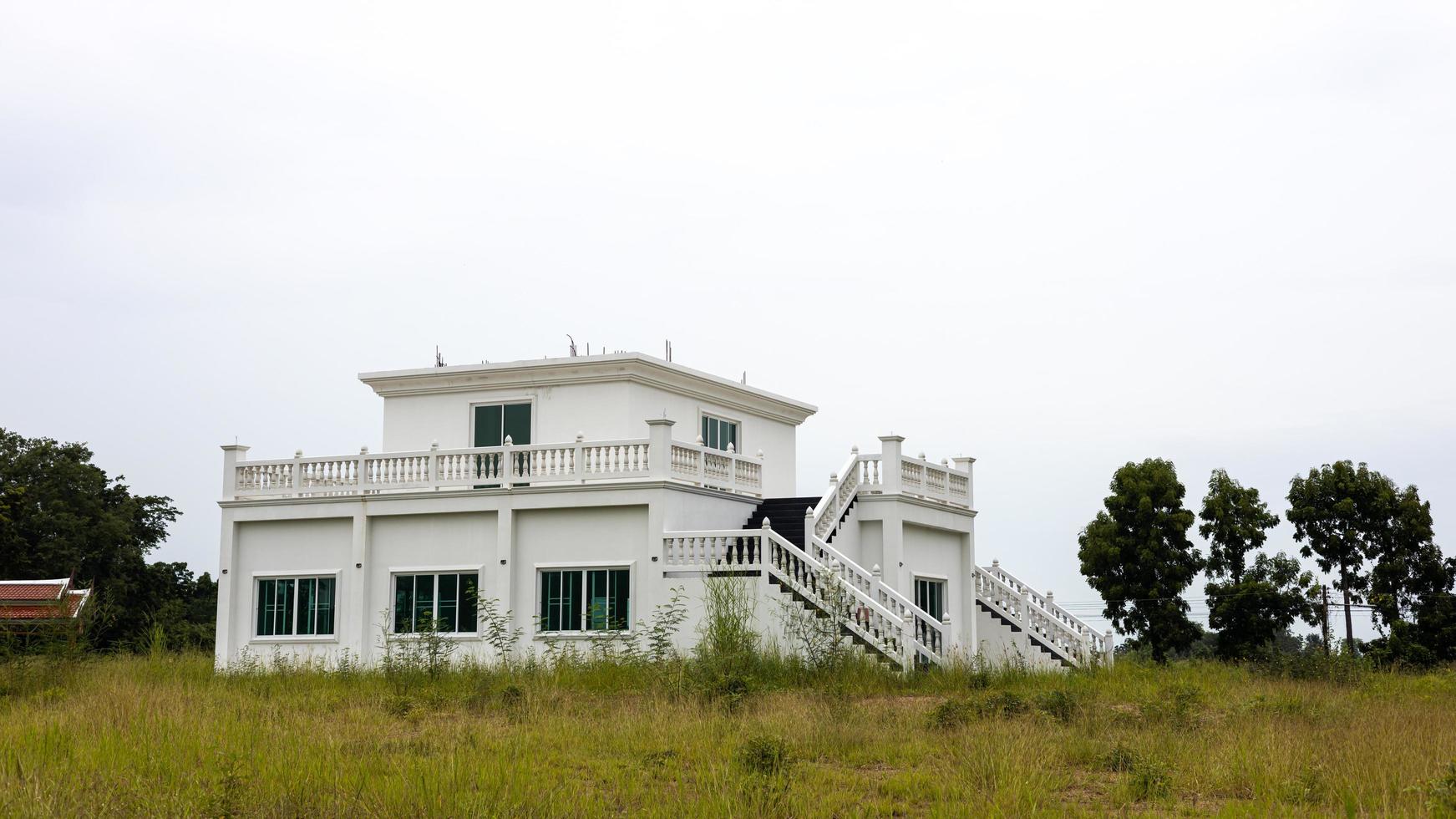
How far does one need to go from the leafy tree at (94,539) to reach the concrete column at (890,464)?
90.6 feet

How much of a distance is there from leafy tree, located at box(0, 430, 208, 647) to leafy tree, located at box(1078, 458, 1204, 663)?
29086mm

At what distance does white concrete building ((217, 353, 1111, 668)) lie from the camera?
86.6 feet

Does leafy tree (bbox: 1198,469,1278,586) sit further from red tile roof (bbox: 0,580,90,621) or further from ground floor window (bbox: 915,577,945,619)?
red tile roof (bbox: 0,580,90,621)

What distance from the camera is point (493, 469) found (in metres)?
28.6

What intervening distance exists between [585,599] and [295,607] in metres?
6.68

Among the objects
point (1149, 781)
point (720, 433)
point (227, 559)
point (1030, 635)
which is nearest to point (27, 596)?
point (227, 559)

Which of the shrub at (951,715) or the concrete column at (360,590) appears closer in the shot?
the shrub at (951,715)

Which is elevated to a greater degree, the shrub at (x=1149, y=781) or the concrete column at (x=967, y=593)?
the concrete column at (x=967, y=593)

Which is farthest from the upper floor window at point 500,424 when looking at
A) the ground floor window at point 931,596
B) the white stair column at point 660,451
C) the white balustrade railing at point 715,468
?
the ground floor window at point 931,596

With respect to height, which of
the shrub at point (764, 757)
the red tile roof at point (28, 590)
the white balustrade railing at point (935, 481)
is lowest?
the shrub at point (764, 757)

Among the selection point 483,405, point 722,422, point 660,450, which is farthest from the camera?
point 722,422

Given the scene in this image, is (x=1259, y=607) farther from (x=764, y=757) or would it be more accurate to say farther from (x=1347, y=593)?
(x=764, y=757)

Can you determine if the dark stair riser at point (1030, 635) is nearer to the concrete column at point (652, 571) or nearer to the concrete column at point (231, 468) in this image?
the concrete column at point (652, 571)

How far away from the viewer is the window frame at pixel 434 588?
90.7ft
